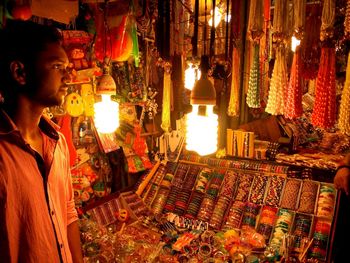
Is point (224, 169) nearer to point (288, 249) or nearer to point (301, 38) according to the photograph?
point (288, 249)

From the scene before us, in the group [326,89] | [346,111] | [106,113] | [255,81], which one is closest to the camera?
[346,111]

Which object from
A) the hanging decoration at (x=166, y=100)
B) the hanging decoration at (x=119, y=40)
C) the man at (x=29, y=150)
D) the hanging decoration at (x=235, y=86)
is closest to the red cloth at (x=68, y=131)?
the hanging decoration at (x=119, y=40)

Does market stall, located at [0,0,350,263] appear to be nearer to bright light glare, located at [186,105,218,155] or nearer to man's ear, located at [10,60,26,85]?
bright light glare, located at [186,105,218,155]

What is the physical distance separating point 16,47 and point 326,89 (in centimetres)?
268

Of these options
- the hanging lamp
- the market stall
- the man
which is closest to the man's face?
the man

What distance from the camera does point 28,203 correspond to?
1.54 m

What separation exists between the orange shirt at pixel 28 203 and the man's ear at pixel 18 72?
0.58 feet

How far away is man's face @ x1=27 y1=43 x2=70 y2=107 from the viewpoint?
161 centimetres

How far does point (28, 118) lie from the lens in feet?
5.52

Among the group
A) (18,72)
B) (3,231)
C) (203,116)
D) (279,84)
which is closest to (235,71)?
(279,84)

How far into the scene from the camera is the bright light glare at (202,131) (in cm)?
191

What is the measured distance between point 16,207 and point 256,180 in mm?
2966

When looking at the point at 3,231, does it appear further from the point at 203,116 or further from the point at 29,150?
the point at 203,116

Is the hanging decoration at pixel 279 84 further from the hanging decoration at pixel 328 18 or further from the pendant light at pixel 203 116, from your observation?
the pendant light at pixel 203 116
